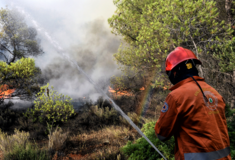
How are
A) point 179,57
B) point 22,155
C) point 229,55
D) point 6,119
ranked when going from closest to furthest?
point 179,57 < point 22,155 < point 229,55 < point 6,119

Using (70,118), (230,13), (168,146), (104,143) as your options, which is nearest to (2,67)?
(70,118)

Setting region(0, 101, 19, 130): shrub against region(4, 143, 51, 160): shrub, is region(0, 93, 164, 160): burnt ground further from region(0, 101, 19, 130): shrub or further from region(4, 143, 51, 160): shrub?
region(4, 143, 51, 160): shrub

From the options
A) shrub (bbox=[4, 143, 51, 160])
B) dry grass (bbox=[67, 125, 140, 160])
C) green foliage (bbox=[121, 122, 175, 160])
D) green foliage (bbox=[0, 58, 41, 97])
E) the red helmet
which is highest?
green foliage (bbox=[0, 58, 41, 97])

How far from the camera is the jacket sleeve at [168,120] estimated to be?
1.22m

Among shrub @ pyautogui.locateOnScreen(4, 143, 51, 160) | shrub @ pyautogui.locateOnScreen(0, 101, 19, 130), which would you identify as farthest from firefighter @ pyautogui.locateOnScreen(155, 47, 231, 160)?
shrub @ pyautogui.locateOnScreen(0, 101, 19, 130)

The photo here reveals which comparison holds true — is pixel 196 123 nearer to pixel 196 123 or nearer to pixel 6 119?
pixel 196 123

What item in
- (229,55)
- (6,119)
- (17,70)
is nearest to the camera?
(229,55)

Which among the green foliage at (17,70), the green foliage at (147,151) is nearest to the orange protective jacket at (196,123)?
the green foliage at (147,151)

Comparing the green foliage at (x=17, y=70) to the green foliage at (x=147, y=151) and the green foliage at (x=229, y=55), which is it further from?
the green foliage at (x=229, y=55)

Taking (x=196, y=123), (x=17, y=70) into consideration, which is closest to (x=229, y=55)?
(x=196, y=123)

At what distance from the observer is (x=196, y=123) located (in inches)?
45.7

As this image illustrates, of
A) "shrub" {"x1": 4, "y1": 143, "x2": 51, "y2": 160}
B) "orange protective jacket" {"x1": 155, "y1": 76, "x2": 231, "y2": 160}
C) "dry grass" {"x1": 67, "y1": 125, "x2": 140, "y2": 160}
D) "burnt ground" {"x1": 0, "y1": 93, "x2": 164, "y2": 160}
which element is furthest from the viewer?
"dry grass" {"x1": 67, "y1": 125, "x2": 140, "y2": 160}

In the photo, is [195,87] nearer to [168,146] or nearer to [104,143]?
[168,146]

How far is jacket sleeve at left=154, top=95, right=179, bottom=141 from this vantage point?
1.22m
